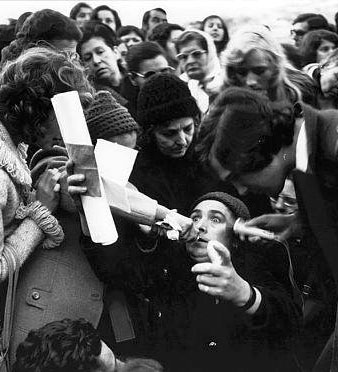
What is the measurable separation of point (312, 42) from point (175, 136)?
2.04ft

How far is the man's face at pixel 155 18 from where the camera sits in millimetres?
2717

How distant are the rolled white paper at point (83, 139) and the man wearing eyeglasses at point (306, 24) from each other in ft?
2.74

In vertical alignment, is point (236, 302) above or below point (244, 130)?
below

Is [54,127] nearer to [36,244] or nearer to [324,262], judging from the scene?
[36,244]

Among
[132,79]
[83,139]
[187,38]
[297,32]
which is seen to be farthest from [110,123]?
[297,32]

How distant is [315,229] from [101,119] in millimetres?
853

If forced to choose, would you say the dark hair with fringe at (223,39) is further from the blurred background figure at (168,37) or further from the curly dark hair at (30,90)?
the curly dark hair at (30,90)

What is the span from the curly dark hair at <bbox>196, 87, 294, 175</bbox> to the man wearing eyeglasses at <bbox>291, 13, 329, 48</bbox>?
278 mm

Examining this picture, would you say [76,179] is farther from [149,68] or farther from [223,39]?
[223,39]

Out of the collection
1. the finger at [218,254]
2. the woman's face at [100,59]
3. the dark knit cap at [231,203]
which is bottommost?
the finger at [218,254]

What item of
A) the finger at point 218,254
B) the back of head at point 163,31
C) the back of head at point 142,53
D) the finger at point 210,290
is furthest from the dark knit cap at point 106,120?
the finger at point 210,290

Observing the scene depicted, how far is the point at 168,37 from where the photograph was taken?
9.09ft

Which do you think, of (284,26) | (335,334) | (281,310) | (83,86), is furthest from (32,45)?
(335,334)

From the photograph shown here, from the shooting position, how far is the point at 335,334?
2656 mm
